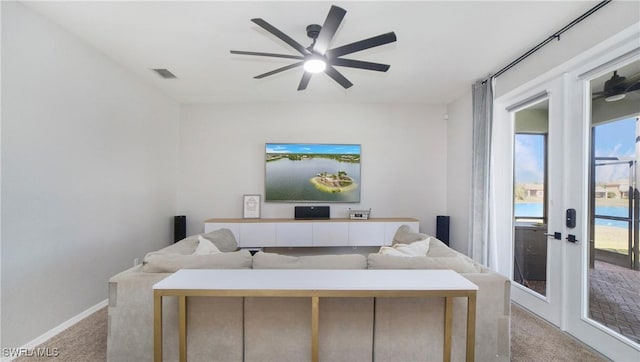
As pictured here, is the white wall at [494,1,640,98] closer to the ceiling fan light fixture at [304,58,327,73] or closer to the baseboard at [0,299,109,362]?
the ceiling fan light fixture at [304,58,327,73]

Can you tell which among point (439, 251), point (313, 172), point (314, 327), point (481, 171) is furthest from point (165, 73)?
point (481, 171)

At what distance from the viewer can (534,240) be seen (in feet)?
9.98

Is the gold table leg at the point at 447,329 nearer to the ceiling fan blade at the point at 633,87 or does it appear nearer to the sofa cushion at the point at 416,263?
the sofa cushion at the point at 416,263

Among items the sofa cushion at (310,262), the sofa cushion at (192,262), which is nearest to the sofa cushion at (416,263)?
the sofa cushion at (310,262)

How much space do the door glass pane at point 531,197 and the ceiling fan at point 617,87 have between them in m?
0.54

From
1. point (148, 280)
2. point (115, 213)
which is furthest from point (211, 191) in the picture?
point (148, 280)

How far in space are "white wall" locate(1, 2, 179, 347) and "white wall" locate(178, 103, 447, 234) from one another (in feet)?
3.54

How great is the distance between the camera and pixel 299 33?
2.63 metres

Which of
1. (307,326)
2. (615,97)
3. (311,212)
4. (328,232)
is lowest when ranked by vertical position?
(307,326)

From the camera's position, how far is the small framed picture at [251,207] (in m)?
4.66

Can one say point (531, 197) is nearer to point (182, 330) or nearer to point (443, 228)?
point (443, 228)

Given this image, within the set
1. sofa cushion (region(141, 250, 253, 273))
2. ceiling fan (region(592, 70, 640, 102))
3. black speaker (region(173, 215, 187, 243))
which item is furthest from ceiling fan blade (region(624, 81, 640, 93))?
black speaker (region(173, 215, 187, 243))

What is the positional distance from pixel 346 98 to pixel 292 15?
229 cm

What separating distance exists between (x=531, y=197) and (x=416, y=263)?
2000 millimetres
